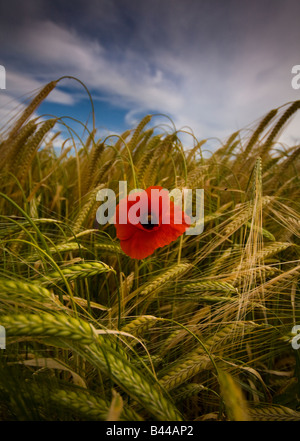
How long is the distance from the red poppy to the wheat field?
0.08m

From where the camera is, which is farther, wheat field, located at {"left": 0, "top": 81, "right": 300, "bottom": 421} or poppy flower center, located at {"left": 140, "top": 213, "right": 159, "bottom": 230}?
poppy flower center, located at {"left": 140, "top": 213, "right": 159, "bottom": 230}

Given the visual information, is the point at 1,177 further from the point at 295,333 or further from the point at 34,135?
the point at 295,333

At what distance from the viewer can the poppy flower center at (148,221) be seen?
1.81ft

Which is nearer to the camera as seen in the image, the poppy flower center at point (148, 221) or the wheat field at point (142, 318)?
the wheat field at point (142, 318)

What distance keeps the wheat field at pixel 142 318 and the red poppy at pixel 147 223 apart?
8 centimetres

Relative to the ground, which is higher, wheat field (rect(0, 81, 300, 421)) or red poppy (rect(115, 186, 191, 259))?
red poppy (rect(115, 186, 191, 259))

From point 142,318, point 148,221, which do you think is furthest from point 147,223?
point 142,318

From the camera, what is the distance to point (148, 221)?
1.84 feet

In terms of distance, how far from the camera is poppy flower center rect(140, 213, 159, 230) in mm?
550

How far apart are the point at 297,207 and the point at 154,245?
0.71 meters

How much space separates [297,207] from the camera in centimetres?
94

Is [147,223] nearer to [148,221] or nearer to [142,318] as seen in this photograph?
[148,221]

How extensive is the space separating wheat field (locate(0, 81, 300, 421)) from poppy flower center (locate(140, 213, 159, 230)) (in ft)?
0.33

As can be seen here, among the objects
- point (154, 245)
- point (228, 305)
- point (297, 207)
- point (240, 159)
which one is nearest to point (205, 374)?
point (228, 305)
